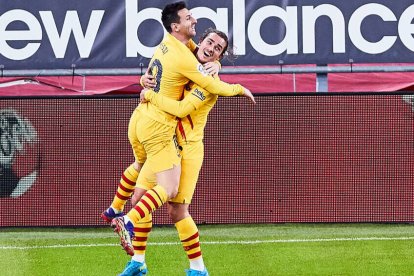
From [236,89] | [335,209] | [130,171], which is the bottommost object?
[335,209]

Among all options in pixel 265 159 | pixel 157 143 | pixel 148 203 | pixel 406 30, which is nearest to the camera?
pixel 148 203

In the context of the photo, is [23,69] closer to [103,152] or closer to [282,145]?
[103,152]

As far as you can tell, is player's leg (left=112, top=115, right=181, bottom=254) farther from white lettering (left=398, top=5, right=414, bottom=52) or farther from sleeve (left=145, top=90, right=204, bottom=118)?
white lettering (left=398, top=5, right=414, bottom=52)

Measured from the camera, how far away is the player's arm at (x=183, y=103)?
385 inches

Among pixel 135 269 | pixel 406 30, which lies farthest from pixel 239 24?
pixel 135 269

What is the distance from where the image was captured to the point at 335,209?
13.2 metres

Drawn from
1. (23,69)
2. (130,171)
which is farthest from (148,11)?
(130,171)

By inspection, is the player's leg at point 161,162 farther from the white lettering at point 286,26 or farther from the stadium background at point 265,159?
the white lettering at point 286,26

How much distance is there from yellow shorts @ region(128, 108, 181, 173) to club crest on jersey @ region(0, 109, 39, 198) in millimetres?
3452

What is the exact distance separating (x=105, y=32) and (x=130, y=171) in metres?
3.77

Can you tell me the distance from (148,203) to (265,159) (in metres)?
3.84

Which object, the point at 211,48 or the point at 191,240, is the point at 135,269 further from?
the point at 211,48

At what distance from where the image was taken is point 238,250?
1181 centimetres

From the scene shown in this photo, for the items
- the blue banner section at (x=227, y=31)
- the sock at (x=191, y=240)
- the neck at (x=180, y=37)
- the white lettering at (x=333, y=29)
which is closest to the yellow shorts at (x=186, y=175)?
the sock at (x=191, y=240)
